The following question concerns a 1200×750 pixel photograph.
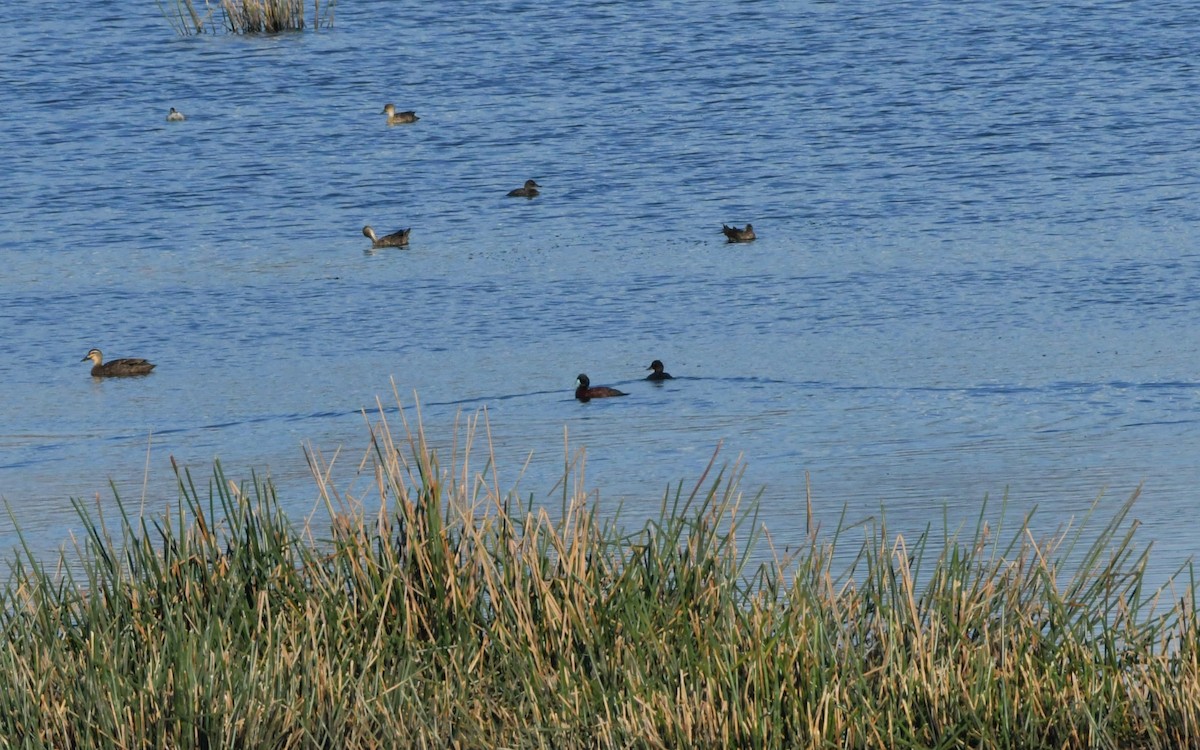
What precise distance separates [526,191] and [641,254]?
243 centimetres

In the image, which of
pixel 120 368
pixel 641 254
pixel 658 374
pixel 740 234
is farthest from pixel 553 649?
pixel 740 234

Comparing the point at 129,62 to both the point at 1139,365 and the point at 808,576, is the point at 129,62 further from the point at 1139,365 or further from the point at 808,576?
the point at 808,576

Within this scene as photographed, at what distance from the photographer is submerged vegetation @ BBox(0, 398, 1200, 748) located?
15.1 ft

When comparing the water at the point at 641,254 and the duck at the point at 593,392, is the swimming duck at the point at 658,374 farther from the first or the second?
the duck at the point at 593,392

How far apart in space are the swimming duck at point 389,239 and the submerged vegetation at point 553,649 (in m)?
10.2

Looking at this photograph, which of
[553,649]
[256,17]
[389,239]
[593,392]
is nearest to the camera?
[553,649]

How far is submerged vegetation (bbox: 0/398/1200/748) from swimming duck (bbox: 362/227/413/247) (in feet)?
33.5

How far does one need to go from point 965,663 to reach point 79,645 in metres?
2.18

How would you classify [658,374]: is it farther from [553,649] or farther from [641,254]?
[553,649]

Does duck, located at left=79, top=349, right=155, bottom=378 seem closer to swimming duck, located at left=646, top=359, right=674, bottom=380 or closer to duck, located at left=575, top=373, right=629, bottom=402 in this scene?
duck, located at left=575, top=373, right=629, bottom=402

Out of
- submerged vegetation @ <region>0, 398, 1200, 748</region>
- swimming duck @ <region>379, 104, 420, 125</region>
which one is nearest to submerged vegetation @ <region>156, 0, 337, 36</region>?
swimming duck @ <region>379, 104, 420, 125</region>

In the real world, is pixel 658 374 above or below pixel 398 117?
below

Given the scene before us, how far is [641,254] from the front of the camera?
1505cm

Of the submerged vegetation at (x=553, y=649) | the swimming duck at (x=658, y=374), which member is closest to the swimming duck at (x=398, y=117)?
the swimming duck at (x=658, y=374)
